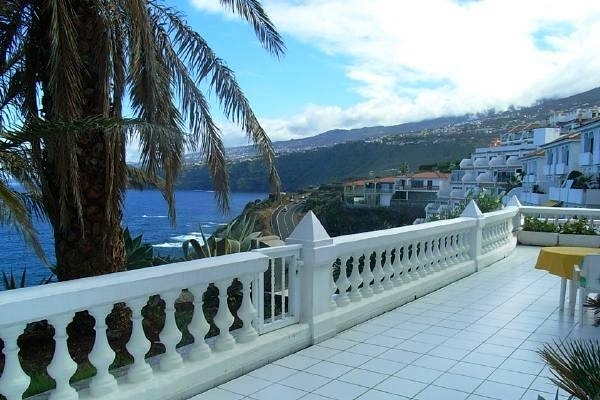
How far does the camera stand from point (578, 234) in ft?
38.8

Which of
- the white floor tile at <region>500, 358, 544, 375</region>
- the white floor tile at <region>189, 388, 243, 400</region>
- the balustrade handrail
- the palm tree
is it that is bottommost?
the white floor tile at <region>500, 358, 544, 375</region>

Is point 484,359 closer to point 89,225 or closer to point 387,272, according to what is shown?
point 387,272

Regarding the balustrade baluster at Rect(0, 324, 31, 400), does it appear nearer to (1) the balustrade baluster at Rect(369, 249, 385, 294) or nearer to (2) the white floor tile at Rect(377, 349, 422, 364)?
(2) the white floor tile at Rect(377, 349, 422, 364)

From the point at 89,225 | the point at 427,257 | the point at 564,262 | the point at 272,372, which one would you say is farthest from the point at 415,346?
the point at 89,225

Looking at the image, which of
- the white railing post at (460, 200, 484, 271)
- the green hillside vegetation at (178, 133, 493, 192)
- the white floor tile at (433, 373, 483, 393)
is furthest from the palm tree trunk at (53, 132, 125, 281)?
the green hillside vegetation at (178, 133, 493, 192)

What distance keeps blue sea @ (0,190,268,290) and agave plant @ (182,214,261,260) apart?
335 mm

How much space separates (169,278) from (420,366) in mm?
2378

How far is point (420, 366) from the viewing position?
14.5ft

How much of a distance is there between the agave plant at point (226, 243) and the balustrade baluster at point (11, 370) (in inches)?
209

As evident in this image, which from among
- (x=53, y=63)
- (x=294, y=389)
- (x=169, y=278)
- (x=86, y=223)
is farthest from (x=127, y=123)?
(x=294, y=389)

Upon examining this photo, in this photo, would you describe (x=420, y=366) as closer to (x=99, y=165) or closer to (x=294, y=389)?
(x=294, y=389)

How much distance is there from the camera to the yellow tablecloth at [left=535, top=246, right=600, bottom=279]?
5.99m

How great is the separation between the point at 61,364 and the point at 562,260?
18.3ft

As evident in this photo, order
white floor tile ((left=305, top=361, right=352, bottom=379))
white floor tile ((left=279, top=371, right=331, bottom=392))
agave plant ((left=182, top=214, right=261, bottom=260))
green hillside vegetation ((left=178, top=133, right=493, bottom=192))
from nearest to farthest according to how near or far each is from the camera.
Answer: white floor tile ((left=279, top=371, right=331, bottom=392)), white floor tile ((left=305, top=361, right=352, bottom=379)), agave plant ((left=182, top=214, right=261, bottom=260)), green hillside vegetation ((left=178, top=133, right=493, bottom=192))
